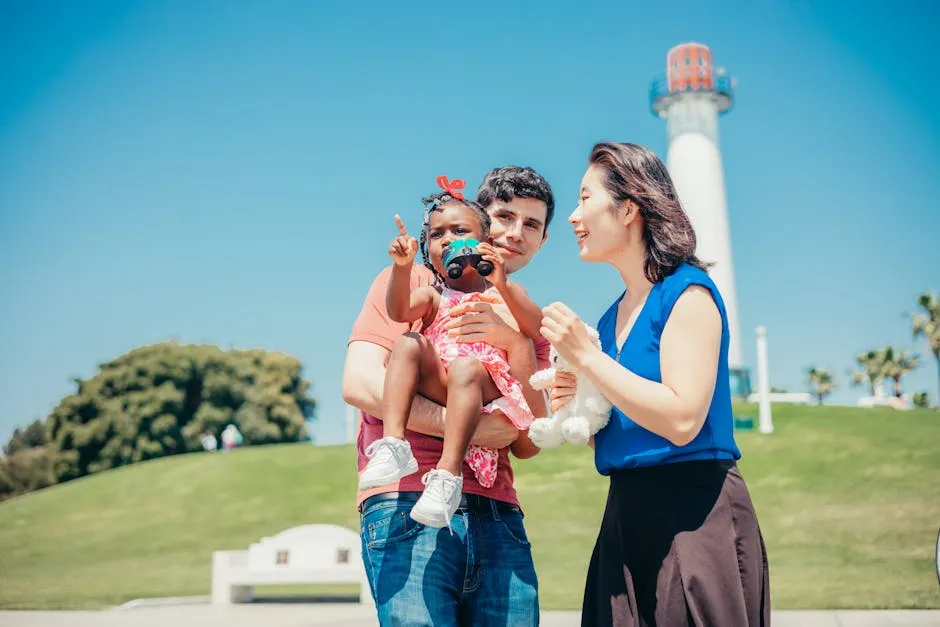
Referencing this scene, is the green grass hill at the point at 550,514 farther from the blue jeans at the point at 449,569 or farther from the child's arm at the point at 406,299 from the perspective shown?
the child's arm at the point at 406,299

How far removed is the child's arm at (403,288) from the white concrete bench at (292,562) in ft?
33.0

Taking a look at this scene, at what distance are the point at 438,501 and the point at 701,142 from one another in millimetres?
44095

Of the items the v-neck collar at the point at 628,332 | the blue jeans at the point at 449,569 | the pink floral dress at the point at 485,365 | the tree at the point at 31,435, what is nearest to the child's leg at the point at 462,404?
the pink floral dress at the point at 485,365

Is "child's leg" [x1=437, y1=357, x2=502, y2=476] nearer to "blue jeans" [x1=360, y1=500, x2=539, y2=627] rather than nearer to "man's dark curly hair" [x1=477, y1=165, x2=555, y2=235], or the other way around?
"blue jeans" [x1=360, y1=500, x2=539, y2=627]

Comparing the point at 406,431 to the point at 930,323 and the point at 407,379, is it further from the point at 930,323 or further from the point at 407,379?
the point at 930,323

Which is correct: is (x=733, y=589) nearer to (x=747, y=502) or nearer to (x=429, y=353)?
(x=747, y=502)

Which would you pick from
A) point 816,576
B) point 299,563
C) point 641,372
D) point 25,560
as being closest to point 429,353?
point 641,372

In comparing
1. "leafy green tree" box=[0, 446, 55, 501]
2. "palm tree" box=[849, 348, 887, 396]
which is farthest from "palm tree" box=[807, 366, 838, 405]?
"leafy green tree" box=[0, 446, 55, 501]

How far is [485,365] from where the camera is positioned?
2980 mm

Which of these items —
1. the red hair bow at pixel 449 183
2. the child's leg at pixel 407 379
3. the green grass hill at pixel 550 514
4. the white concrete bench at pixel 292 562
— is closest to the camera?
the child's leg at pixel 407 379

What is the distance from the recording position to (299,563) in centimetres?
1285

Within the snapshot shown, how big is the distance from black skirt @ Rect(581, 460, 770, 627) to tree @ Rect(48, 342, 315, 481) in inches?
1664

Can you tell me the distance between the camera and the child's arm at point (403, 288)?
9.62ft

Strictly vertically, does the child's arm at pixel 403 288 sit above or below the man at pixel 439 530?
above
